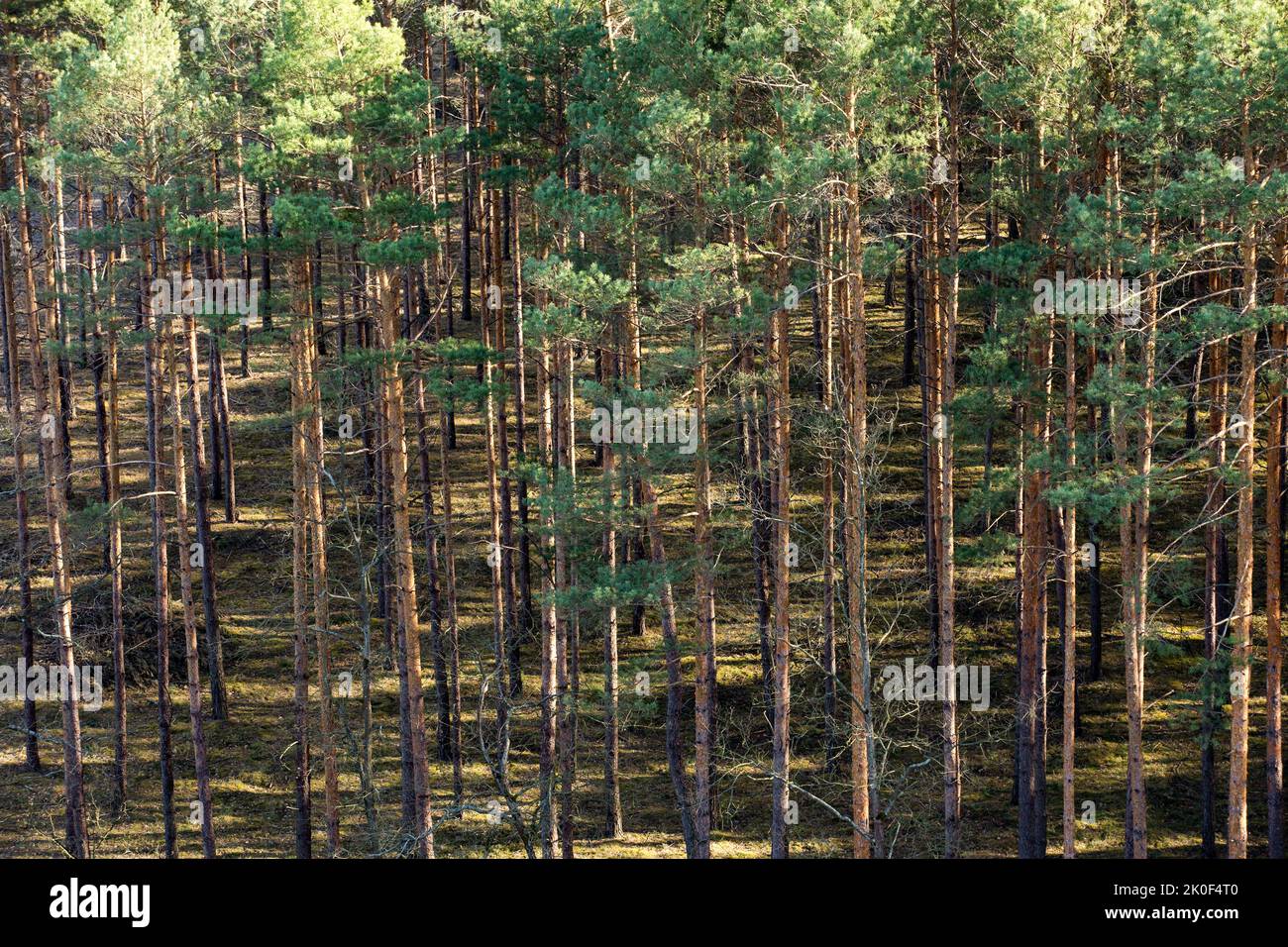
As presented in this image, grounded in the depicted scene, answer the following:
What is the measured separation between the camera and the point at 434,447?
40.4 meters

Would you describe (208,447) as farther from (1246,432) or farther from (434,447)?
(1246,432)

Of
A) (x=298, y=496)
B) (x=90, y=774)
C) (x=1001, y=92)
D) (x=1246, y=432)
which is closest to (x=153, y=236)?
(x=298, y=496)

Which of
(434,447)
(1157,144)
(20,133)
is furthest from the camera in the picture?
(434,447)

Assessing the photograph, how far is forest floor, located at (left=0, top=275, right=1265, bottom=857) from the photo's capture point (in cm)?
2711

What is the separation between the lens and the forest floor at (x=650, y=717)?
27109mm

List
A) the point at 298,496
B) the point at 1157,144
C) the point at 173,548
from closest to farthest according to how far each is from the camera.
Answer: the point at 1157,144 → the point at 298,496 → the point at 173,548

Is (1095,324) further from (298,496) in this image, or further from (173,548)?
(173,548)

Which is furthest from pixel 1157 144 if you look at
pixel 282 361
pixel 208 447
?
pixel 282 361

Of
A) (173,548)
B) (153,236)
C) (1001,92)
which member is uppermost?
(1001,92)

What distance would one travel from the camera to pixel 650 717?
103 feet
